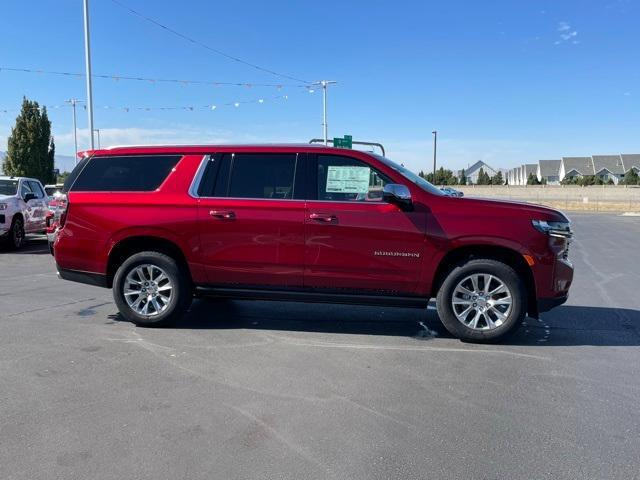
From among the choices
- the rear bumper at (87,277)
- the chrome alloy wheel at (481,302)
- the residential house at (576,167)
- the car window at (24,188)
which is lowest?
the chrome alloy wheel at (481,302)

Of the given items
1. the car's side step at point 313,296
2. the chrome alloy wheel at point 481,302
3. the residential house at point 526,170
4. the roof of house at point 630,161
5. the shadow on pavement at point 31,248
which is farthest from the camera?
the residential house at point 526,170

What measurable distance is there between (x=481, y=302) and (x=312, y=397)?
221cm

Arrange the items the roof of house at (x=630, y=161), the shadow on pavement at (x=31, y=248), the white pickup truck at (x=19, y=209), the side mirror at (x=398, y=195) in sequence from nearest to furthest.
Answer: the side mirror at (x=398, y=195) → the white pickup truck at (x=19, y=209) → the shadow on pavement at (x=31, y=248) → the roof of house at (x=630, y=161)

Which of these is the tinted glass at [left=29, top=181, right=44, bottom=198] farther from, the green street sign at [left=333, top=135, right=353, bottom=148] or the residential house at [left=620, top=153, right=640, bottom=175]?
the residential house at [left=620, top=153, right=640, bottom=175]

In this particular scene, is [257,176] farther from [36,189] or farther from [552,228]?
[36,189]

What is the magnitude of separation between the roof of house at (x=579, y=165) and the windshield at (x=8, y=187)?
99.7 metres

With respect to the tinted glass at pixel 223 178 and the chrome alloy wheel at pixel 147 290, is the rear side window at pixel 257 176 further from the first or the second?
the chrome alloy wheel at pixel 147 290

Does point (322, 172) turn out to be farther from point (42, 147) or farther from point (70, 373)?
point (42, 147)

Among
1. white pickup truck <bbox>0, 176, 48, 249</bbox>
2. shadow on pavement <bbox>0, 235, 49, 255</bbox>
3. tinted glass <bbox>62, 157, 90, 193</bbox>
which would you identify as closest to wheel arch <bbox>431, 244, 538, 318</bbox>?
tinted glass <bbox>62, 157, 90, 193</bbox>

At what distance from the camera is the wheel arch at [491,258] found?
550 centimetres

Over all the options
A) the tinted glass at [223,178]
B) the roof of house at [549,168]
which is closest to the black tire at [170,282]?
the tinted glass at [223,178]

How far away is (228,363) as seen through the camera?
4918mm

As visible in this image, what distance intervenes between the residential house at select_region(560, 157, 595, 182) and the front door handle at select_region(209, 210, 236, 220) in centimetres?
10291

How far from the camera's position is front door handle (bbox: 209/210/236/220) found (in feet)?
18.8
